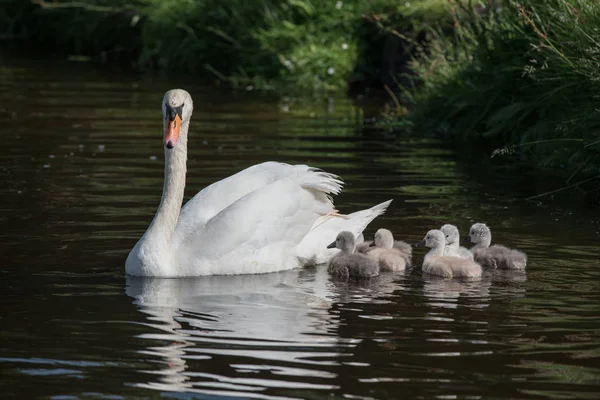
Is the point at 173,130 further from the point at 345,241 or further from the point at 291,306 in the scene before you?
the point at 291,306

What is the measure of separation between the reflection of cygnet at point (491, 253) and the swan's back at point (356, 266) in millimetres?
776

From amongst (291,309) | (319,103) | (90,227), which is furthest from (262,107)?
(291,309)

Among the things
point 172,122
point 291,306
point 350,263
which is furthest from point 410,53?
point 291,306

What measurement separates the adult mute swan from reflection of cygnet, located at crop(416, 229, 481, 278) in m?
0.81

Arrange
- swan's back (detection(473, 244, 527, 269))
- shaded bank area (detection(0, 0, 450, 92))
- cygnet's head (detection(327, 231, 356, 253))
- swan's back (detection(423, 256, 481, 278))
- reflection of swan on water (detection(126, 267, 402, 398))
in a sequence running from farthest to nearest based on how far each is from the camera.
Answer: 1. shaded bank area (detection(0, 0, 450, 92))
2. cygnet's head (detection(327, 231, 356, 253))
3. swan's back (detection(473, 244, 527, 269))
4. swan's back (detection(423, 256, 481, 278))
5. reflection of swan on water (detection(126, 267, 402, 398))

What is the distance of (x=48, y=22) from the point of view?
30.3 metres

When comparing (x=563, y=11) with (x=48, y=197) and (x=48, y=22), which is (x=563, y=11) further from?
(x=48, y=22)

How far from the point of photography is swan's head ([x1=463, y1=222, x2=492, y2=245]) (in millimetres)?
9250

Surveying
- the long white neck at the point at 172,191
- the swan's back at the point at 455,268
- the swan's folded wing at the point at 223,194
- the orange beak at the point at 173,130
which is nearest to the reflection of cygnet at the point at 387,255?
the swan's back at the point at 455,268

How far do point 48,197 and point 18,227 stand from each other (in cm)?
136

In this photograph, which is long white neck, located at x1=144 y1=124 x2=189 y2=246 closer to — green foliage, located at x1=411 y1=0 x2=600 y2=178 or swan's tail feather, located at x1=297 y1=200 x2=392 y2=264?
swan's tail feather, located at x1=297 y1=200 x2=392 y2=264

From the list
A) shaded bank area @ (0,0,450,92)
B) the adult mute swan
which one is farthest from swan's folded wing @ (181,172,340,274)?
shaded bank area @ (0,0,450,92)

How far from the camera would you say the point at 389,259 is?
879 centimetres

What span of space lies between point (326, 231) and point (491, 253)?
4.01ft
